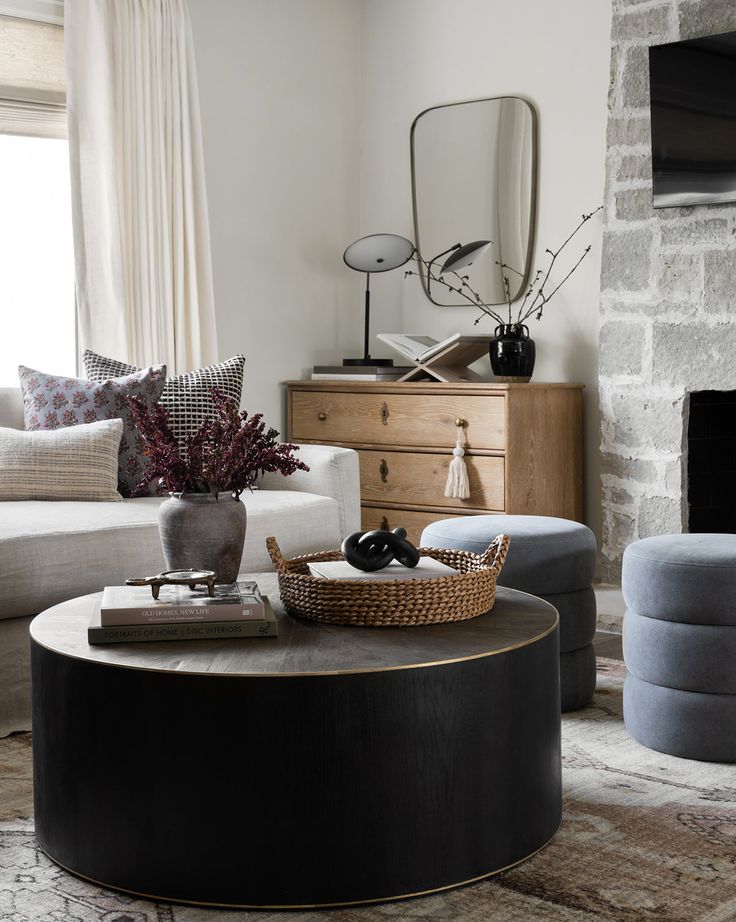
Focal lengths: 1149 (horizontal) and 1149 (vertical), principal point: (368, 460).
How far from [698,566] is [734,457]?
1.81 meters

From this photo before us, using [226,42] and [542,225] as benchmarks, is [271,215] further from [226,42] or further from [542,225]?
[542,225]

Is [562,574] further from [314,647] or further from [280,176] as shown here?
[280,176]

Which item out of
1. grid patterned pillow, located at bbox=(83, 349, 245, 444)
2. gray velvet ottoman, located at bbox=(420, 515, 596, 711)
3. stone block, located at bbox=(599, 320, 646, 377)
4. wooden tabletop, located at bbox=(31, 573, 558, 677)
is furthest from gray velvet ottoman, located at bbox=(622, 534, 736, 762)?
stone block, located at bbox=(599, 320, 646, 377)

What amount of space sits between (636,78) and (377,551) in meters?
2.54

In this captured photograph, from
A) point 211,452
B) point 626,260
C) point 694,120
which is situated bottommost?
point 211,452

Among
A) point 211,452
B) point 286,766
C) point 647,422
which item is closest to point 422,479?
point 647,422

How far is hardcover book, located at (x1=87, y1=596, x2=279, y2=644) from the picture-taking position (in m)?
1.80

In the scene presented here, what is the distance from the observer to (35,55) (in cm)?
400

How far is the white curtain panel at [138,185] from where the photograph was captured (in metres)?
4.04

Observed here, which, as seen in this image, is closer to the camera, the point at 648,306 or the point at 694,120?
the point at 694,120

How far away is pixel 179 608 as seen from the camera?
1821 millimetres

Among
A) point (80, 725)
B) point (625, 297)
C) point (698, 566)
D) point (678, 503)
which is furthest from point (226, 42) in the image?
point (80, 725)

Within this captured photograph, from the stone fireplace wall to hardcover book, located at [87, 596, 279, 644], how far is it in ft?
7.64

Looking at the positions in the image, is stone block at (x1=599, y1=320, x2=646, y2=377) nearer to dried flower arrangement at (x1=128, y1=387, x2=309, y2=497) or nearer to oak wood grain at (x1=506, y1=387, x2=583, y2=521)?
oak wood grain at (x1=506, y1=387, x2=583, y2=521)
